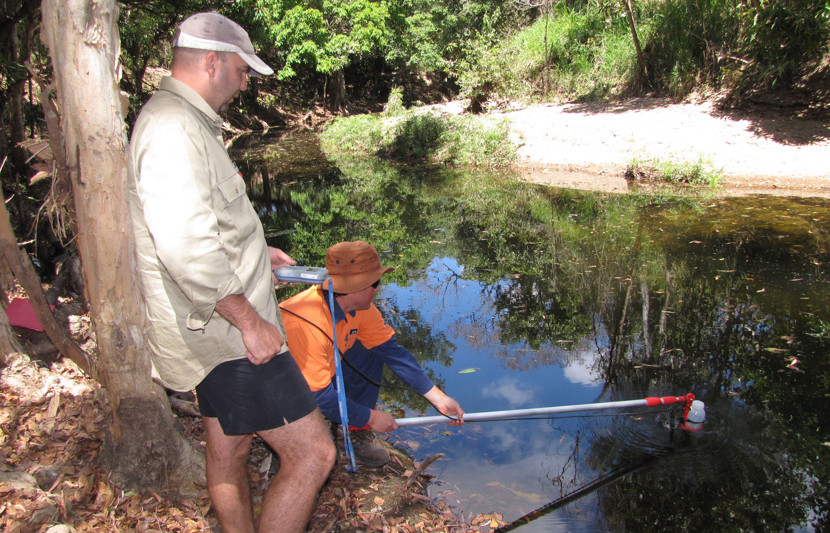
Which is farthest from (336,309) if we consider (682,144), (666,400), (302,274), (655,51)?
(655,51)

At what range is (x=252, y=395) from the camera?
1.93 meters

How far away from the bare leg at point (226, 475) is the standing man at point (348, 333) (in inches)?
19.9

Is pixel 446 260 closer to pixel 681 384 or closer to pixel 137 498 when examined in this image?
pixel 681 384

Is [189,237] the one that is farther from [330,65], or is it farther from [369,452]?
[330,65]

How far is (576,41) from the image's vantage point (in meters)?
16.9

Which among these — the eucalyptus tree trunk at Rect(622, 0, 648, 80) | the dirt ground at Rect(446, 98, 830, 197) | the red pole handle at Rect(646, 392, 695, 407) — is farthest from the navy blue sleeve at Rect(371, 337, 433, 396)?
the eucalyptus tree trunk at Rect(622, 0, 648, 80)

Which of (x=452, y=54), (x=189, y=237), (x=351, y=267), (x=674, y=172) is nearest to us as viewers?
(x=189, y=237)

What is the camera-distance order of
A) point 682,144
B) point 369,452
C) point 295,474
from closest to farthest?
1. point 295,474
2. point 369,452
3. point 682,144

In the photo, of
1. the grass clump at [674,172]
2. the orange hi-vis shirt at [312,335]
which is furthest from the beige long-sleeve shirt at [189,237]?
the grass clump at [674,172]

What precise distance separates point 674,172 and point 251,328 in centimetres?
991

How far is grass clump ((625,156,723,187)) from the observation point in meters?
9.88

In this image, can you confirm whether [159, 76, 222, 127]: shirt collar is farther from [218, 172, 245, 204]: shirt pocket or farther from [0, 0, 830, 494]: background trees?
[0, 0, 830, 494]: background trees

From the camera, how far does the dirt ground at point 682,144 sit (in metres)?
9.63

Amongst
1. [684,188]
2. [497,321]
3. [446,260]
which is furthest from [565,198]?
[497,321]
